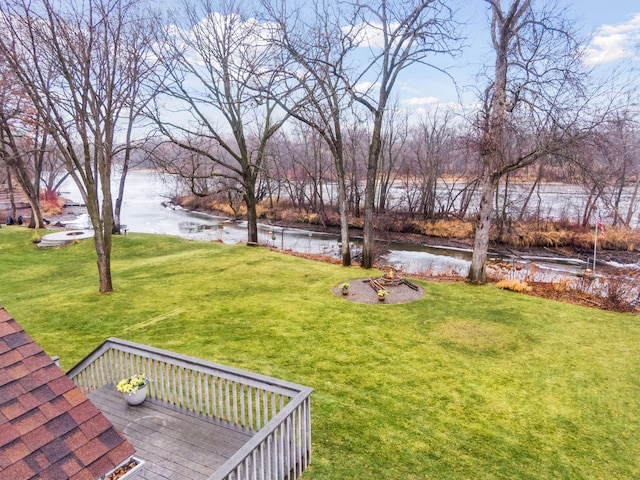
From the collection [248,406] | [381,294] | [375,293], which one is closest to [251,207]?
[375,293]

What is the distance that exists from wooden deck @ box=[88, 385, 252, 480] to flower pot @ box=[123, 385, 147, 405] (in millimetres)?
89

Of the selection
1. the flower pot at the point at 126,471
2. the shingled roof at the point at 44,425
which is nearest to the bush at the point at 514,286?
the flower pot at the point at 126,471

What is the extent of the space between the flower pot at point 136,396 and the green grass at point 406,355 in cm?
185

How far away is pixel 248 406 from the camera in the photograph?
4.79 metres

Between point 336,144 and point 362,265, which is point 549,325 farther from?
point 336,144

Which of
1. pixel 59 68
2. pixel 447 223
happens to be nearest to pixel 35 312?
pixel 59 68

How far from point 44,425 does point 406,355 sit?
6008mm

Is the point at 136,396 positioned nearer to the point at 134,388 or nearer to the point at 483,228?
the point at 134,388

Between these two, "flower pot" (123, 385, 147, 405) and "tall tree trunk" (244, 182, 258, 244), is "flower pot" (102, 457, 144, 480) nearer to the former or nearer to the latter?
"flower pot" (123, 385, 147, 405)

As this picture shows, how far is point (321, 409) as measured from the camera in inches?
221

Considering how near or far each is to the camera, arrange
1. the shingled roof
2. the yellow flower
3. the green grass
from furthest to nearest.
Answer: the yellow flower → the green grass → the shingled roof

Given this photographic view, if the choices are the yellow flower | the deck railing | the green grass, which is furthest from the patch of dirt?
the yellow flower

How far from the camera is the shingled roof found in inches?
96.9

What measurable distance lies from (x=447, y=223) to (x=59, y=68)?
79.5ft
